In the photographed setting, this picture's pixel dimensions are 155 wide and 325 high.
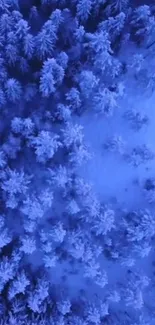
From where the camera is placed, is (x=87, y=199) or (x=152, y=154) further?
(x=152, y=154)

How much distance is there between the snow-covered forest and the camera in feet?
33.3

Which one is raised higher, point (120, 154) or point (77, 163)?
point (120, 154)

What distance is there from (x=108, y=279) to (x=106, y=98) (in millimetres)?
5553

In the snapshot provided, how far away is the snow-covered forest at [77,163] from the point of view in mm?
10148

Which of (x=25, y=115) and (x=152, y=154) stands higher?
(x=152, y=154)

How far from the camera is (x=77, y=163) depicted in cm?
1059

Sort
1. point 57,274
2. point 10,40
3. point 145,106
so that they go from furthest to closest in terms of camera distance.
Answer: point 145,106
point 57,274
point 10,40

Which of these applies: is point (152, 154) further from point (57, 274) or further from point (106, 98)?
point (57, 274)

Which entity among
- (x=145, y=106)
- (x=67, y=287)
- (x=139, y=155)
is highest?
(x=145, y=106)

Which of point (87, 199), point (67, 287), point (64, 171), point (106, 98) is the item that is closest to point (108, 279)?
point (67, 287)

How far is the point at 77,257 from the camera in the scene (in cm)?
1039

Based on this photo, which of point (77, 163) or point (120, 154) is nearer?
point (77, 163)

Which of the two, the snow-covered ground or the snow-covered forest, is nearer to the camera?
the snow-covered forest

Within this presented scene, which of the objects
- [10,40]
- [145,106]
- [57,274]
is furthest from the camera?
[145,106]
